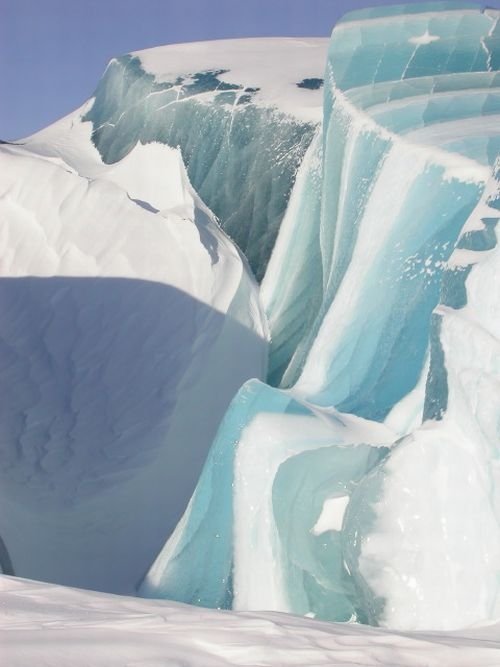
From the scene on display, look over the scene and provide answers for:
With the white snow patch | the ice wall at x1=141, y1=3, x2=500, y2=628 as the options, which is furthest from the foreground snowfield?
the white snow patch

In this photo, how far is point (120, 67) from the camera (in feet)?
17.5

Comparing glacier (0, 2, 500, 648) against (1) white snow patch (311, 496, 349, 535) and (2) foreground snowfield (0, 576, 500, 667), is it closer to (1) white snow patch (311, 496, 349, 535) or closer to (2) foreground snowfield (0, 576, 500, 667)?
(1) white snow patch (311, 496, 349, 535)

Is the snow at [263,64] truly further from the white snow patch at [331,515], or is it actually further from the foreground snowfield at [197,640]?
the foreground snowfield at [197,640]

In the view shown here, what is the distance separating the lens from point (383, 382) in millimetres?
2775

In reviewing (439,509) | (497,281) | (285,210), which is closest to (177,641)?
(439,509)

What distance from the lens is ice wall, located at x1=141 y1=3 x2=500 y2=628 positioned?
213 centimetres

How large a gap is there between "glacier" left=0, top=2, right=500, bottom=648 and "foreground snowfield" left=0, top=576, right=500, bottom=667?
1.86ft

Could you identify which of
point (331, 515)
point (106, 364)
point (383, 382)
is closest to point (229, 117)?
point (106, 364)

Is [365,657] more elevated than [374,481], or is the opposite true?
[365,657]

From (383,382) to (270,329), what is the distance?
1277 mm

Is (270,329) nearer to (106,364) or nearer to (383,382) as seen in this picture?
(106,364)

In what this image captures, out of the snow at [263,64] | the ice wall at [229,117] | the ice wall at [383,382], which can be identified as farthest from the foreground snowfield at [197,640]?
the snow at [263,64]

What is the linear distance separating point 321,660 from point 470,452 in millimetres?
832

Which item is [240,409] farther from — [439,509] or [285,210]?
[285,210]
